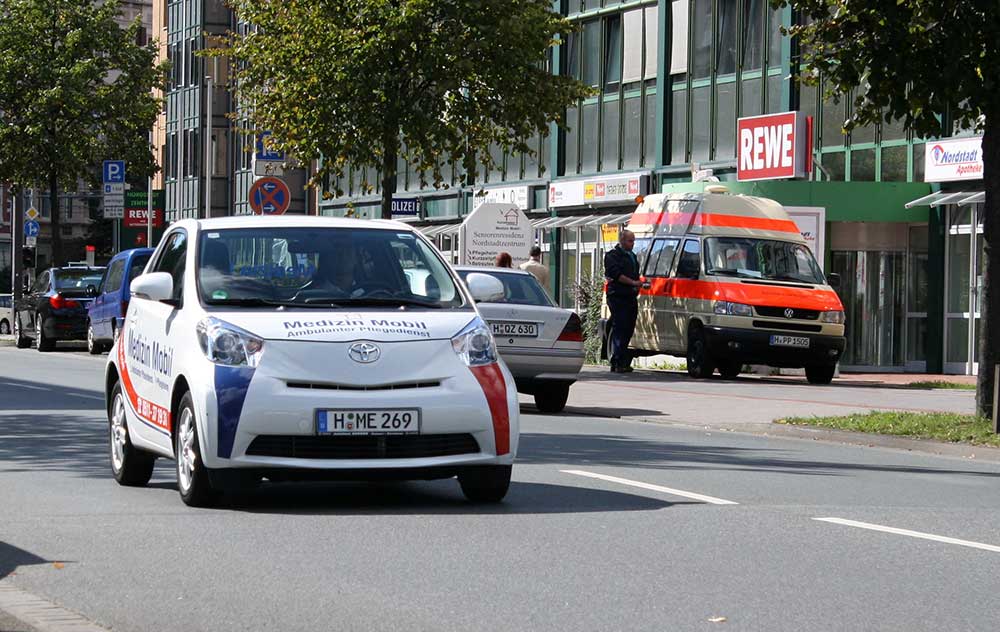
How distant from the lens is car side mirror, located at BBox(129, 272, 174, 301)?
35.4ft

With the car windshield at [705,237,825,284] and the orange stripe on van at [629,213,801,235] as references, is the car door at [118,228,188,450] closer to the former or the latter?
the car windshield at [705,237,825,284]

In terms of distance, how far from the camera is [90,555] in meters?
8.66

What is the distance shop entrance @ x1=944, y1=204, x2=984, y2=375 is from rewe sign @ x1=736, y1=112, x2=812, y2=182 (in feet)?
10.4

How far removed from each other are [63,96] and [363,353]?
39.8 m

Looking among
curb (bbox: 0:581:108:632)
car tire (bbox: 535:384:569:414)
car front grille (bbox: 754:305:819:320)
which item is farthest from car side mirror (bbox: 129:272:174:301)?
car front grille (bbox: 754:305:819:320)

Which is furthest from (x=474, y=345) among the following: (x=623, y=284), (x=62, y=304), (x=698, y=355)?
(x=62, y=304)

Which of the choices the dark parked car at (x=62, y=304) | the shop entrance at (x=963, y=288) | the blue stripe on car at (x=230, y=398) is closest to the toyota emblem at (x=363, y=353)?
the blue stripe on car at (x=230, y=398)

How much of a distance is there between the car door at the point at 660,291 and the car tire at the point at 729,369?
2.75 ft

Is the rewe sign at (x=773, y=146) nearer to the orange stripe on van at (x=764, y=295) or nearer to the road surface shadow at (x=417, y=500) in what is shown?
the orange stripe on van at (x=764, y=295)

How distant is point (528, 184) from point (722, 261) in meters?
22.2

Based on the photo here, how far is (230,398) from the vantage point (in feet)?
32.5

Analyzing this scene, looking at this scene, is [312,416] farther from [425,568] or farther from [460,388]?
[425,568]

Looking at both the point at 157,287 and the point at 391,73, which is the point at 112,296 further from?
the point at 157,287

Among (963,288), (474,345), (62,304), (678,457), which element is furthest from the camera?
(62,304)
